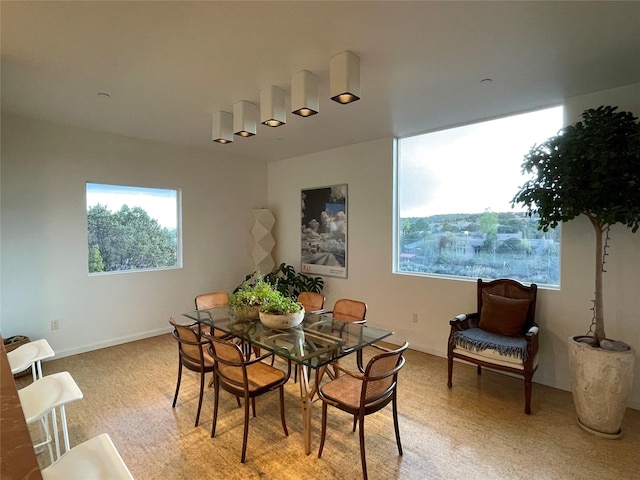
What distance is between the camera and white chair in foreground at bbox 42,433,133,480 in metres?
1.15

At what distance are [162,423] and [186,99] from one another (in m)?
2.83

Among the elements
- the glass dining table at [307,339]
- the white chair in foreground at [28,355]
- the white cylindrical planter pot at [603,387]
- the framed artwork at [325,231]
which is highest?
the framed artwork at [325,231]

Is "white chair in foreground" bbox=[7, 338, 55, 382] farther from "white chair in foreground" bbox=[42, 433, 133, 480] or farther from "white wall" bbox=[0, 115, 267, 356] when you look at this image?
"white wall" bbox=[0, 115, 267, 356]

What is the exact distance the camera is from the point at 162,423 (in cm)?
256

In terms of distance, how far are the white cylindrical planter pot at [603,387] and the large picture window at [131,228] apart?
15.9 ft

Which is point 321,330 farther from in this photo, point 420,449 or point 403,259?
point 403,259

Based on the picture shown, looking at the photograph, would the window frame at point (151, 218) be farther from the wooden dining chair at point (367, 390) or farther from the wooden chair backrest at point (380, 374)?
the wooden chair backrest at point (380, 374)

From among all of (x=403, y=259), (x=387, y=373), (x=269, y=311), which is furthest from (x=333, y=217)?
(x=387, y=373)

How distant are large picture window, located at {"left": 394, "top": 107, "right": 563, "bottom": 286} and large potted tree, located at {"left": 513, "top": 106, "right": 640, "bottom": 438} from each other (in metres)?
0.60

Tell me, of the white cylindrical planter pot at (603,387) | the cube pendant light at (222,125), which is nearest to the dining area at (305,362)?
the white cylindrical planter pot at (603,387)

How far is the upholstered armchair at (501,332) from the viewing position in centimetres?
279

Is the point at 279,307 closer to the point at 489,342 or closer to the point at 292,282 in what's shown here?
the point at 489,342

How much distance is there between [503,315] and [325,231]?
2709mm

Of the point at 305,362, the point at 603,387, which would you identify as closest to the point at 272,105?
the point at 305,362
